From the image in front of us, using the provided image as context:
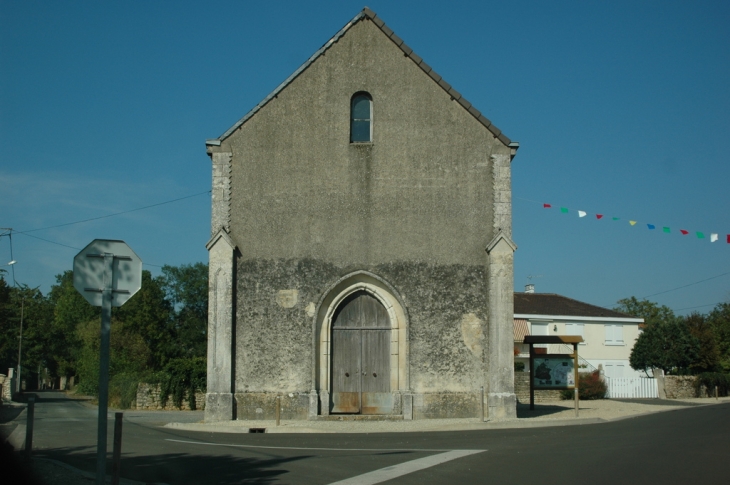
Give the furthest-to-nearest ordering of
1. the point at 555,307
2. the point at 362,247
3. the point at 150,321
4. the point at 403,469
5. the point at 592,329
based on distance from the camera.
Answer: the point at 150,321
the point at 555,307
the point at 592,329
the point at 362,247
the point at 403,469

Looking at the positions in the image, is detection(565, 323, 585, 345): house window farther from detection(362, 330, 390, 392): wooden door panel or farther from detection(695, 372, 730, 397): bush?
detection(362, 330, 390, 392): wooden door panel

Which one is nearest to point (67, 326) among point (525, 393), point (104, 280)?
point (525, 393)

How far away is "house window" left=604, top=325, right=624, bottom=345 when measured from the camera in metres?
55.2

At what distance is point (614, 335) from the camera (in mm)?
55250

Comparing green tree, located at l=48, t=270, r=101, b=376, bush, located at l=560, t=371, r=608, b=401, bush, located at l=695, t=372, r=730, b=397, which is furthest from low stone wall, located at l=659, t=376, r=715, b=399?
green tree, located at l=48, t=270, r=101, b=376

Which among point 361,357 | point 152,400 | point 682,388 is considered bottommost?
point 152,400

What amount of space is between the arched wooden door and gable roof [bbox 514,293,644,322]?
115ft

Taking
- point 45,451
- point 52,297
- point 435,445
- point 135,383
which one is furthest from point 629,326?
point 52,297

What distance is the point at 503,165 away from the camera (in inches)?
830

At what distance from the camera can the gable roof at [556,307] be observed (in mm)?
55062

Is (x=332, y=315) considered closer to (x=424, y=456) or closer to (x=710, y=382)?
(x=424, y=456)

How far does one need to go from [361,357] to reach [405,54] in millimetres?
8635

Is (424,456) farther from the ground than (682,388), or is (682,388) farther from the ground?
(424,456)

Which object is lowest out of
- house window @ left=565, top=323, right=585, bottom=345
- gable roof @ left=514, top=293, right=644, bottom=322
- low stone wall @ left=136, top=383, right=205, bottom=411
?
low stone wall @ left=136, top=383, right=205, bottom=411
